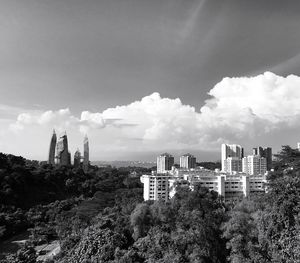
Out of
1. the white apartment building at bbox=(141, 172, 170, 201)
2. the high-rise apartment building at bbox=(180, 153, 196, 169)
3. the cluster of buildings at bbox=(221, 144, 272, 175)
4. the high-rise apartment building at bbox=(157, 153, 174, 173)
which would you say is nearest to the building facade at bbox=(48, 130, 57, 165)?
Result: the high-rise apartment building at bbox=(157, 153, 174, 173)

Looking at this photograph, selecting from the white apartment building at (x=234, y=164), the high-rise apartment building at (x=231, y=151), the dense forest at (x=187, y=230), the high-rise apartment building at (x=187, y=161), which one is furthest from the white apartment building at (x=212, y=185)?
the high-rise apartment building at (x=187, y=161)

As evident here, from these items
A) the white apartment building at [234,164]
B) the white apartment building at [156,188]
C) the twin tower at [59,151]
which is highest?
the twin tower at [59,151]

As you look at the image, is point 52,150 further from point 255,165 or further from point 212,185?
point 255,165

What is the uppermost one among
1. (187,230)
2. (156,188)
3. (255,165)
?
(255,165)

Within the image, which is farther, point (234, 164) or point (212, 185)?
→ point (234, 164)

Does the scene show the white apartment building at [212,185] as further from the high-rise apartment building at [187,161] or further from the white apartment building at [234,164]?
the high-rise apartment building at [187,161]

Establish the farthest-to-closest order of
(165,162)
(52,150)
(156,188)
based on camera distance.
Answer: (165,162) → (52,150) → (156,188)

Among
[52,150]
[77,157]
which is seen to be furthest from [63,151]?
[77,157]
